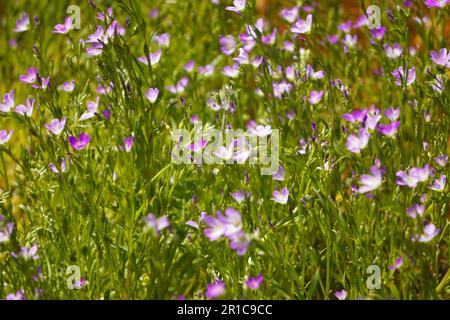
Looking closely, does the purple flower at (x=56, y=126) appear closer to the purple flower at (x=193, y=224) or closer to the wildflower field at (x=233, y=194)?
the wildflower field at (x=233, y=194)

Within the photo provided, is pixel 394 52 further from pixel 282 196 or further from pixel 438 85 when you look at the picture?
pixel 282 196

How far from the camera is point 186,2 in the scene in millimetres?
3256

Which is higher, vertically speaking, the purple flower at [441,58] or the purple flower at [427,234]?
the purple flower at [441,58]

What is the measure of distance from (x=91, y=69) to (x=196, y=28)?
0.77 m

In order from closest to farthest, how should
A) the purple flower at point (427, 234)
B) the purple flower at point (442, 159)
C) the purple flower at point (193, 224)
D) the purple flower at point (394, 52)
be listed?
1. the purple flower at point (427, 234)
2. the purple flower at point (193, 224)
3. the purple flower at point (442, 159)
4. the purple flower at point (394, 52)

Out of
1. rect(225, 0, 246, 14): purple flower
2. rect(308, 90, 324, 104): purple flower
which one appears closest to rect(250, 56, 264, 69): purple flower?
rect(225, 0, 246, 14): purple flower

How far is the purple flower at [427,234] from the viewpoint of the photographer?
1.48 meters

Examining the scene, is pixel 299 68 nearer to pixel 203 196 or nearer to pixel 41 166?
pixel 203 196

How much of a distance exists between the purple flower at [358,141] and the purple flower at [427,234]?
0.25 meters

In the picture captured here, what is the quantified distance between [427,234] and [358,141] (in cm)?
28

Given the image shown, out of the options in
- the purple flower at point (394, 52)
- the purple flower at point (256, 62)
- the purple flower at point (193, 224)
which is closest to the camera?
the purple flower at point (193, 224)

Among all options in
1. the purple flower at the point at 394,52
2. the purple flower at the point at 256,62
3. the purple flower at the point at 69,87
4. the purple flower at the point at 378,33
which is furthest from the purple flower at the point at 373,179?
the purple flower at the point at 69,87

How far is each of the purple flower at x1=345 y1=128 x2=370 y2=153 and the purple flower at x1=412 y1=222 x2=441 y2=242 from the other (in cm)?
25

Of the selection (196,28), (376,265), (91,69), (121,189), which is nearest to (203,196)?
(121,189)
